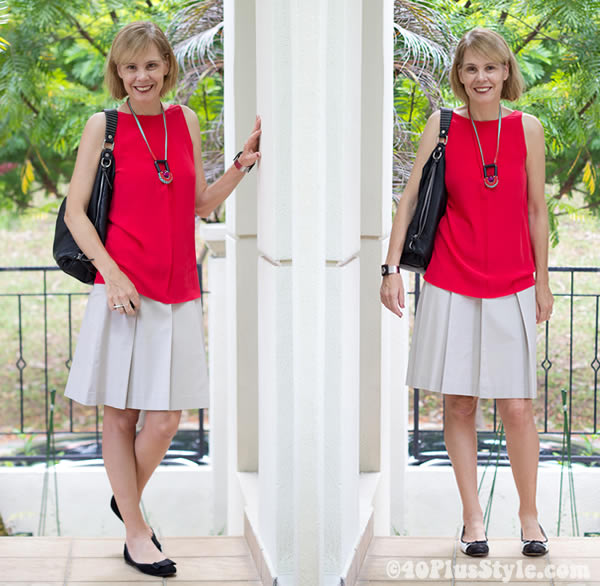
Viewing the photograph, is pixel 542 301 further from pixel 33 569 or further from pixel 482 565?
pixel 33 569

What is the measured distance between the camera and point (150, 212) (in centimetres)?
230

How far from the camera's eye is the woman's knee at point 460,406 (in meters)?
2.54

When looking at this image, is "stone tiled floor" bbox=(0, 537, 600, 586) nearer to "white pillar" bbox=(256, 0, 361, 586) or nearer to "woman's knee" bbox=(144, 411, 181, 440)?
"white pillar" bbox=(256, 0, 361, 586)

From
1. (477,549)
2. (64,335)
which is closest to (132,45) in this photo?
(477,549)

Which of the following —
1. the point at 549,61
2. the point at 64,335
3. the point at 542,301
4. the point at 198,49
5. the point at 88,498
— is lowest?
the point at 88,498

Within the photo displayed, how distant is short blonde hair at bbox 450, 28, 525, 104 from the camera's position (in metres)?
2.33

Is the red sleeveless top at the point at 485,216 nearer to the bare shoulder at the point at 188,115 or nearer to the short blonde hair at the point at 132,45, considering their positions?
the bare shoulder at the point at 188,115

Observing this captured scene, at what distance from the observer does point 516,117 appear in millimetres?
2418

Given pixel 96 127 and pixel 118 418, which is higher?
pixel 96 127

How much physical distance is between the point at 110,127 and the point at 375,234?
1.16 m

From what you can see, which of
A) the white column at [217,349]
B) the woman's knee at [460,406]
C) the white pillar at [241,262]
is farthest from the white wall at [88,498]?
the woman's knee at [460,406]

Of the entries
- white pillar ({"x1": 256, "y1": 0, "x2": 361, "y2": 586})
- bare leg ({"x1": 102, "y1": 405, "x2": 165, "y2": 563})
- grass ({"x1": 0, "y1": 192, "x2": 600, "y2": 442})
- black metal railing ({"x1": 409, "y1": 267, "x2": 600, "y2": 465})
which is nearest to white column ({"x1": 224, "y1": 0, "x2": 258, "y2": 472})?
white pillar ({"x1": 256, "y1": 0, "x2": 361, "y2": 586})

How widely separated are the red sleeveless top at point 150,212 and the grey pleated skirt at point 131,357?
0.07 metres

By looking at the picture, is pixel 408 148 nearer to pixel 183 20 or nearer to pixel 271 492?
pixel 183 20
